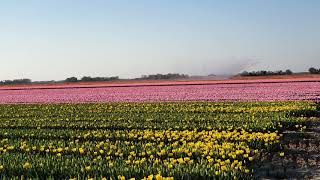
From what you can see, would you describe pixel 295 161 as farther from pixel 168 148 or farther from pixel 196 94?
pixel 196 94

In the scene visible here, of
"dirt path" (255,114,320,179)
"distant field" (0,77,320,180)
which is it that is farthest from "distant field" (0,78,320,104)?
"dirt path" (255,114,320,179)

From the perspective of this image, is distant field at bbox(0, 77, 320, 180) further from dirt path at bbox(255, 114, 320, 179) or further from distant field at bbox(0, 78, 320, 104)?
distant field at bbox(0, 78, 320, 104)

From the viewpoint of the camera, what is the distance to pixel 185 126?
16562 millimetres

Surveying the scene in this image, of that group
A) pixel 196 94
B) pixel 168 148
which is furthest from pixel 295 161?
pixel 196 94

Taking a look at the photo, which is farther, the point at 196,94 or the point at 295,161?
the point at 196,94

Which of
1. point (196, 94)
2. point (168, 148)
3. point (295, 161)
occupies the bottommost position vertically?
point (295, 161)

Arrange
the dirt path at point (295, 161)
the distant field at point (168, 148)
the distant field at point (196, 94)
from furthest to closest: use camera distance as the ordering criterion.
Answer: the distant field at point (196, 94)
the dirt path at point (295, 161)
the distant field at point (168, 148)

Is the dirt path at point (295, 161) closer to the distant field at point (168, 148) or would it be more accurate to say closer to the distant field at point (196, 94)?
the distant field at point (168, 148)

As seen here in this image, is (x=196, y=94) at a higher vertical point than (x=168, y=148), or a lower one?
higher

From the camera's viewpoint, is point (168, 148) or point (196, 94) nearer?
point (168, 148)

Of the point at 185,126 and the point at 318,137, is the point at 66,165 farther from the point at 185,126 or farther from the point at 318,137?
the point at 318,137

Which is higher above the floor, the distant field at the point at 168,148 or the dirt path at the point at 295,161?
the distant field at the point at 168,148

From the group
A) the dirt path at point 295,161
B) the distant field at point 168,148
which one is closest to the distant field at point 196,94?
the distant field at point 168,148

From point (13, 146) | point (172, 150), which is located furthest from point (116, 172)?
point (13, 146)
